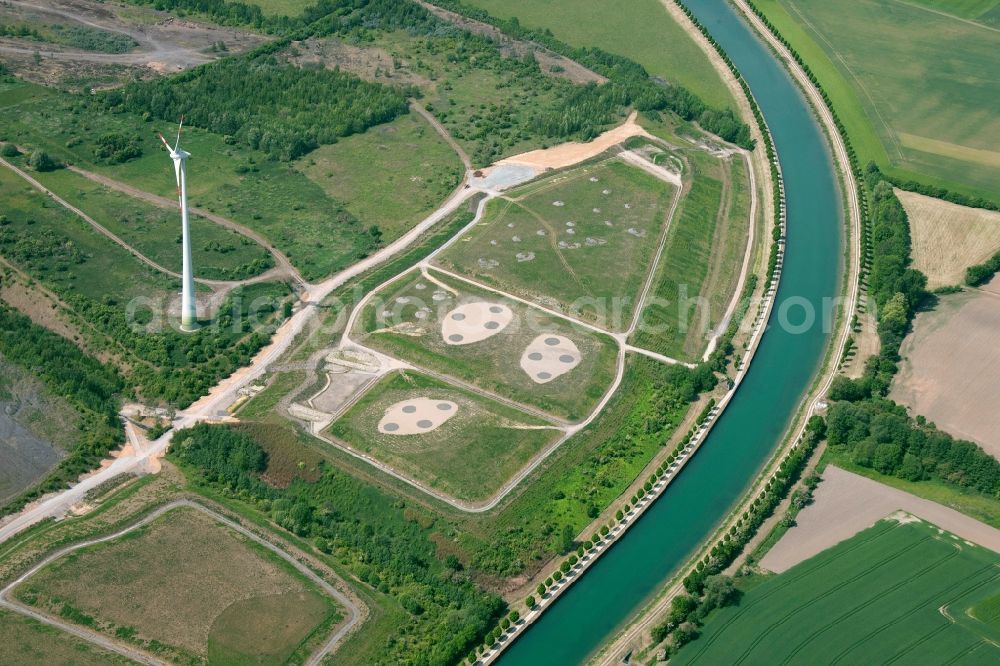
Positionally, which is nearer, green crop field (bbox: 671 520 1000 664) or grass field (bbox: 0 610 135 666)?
grass field (bbox: 0 610 135 666)

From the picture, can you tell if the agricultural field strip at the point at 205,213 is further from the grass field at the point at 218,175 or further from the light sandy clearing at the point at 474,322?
the light sandy clearing at the point at 474,322

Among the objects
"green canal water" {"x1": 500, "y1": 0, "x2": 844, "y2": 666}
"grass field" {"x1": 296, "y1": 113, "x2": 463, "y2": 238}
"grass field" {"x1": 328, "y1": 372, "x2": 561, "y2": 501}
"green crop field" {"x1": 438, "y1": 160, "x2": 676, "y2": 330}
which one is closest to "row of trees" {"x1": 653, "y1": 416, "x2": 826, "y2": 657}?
"green canal water" {"x1": 500, "y1": 0, "x2": 844, "y2": 666}

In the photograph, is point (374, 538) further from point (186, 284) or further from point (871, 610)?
point (871, 610)

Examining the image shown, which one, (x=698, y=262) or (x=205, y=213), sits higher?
(x=698, y=262)

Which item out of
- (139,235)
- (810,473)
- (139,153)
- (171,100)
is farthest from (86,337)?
(810,473)

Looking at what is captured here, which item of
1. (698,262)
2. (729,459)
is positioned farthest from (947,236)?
(729,459)

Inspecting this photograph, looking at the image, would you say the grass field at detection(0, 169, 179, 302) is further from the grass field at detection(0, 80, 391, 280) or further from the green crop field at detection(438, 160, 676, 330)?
the green crop field at detection(438, 160, 676, 330)
